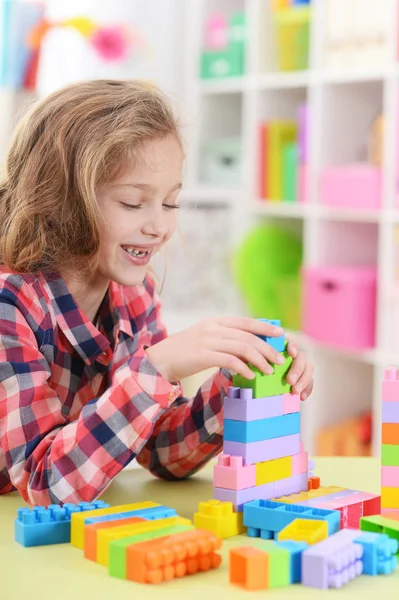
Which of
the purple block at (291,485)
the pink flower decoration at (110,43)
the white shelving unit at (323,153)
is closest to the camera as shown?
the purple block at (291,485)

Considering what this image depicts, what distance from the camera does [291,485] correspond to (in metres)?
0.97

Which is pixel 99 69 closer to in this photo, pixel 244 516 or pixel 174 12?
pixel 174 12

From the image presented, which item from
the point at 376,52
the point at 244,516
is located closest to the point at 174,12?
the point at 376,52

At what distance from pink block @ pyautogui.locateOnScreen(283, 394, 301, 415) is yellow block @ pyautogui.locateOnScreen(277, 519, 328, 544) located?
0.48 ft

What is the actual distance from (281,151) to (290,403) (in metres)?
2.05

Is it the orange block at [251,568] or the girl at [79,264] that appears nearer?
the orange block at [251,568]

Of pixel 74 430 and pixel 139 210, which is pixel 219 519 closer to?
pixel 74 430

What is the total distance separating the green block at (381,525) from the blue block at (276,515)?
0.03 meters

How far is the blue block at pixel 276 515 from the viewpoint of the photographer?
2.83 ft

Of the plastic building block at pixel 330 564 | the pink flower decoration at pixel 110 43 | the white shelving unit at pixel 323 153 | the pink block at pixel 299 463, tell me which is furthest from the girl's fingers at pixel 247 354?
the pink flower decoration at pixel 110 43

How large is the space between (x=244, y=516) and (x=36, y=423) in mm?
264

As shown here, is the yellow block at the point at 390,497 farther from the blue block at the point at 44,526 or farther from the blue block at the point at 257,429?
the blue block at the point at 44,526

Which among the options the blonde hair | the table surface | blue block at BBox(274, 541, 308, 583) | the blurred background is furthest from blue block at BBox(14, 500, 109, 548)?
the blurred background

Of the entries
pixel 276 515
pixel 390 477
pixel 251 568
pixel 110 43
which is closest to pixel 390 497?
pixel 390 477
